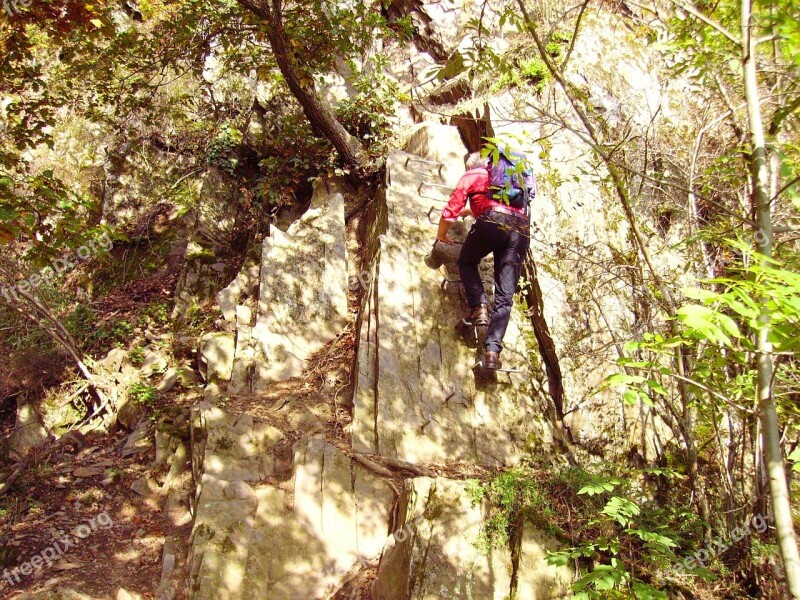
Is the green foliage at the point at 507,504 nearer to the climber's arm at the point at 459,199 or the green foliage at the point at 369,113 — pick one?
the climber's arm at the point at 459,199

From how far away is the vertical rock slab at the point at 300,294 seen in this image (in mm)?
6883

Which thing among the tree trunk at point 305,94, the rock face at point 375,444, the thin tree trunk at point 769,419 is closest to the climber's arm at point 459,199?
the rock face at point 375,444

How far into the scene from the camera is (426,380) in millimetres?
6098

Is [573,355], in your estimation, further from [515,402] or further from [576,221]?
[576,221]

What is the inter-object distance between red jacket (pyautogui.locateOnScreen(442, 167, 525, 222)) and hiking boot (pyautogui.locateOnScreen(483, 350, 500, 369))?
61.2 inches

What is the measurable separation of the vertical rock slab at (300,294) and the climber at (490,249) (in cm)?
212

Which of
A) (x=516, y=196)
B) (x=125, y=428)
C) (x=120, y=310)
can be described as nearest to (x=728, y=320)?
(x=516, y=196)

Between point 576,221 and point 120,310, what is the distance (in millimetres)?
8028

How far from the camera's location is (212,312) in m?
8.78

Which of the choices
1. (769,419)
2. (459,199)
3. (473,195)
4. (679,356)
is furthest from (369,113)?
(769,419)

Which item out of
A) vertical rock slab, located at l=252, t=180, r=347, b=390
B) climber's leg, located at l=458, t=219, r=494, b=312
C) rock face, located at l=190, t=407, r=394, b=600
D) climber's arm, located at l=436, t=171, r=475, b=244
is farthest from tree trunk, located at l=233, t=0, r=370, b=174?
rock face, located at l=190, t=407, r=394, b=600

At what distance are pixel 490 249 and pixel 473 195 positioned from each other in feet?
2.14

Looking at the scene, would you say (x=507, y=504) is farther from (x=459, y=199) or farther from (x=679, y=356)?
(x=459, y=199)

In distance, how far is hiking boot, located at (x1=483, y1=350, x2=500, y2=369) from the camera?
5.81m
